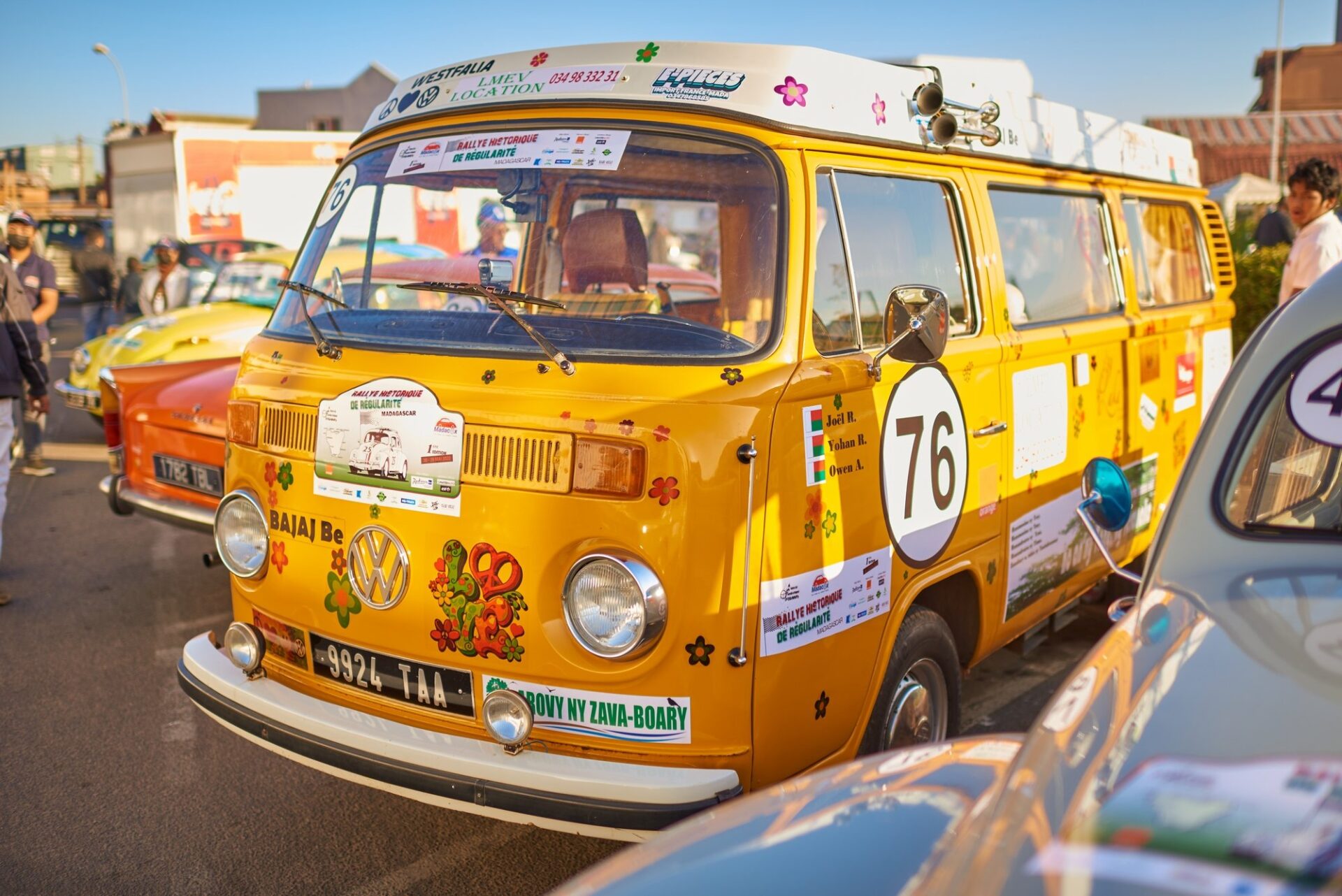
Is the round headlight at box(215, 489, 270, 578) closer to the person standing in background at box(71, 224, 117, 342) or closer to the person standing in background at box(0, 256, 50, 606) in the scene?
the person standing in background at box(0, 256, 50, 606)

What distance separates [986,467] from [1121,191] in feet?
7.45

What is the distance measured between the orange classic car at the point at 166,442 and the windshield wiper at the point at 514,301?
3038 millimetres

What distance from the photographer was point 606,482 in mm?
2834

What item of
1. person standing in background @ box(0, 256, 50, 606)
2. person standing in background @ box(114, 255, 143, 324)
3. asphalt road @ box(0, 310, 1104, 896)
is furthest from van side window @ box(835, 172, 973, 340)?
person standing in background @ box(114, 255, 143, 324)

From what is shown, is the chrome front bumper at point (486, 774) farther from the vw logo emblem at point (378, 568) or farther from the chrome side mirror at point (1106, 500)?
the chrome side mirror at point (1106, 500)

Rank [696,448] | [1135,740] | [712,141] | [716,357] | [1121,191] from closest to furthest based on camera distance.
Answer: [1135,740]
[696,448]
[716,357]
[712,141]
[1121,191]

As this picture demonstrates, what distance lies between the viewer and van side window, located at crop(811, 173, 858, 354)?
3.17 meters

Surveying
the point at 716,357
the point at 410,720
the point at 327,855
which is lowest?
the point at 327,855

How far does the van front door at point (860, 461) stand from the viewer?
9.62 feet

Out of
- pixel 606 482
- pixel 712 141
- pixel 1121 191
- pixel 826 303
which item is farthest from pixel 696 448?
pixel 1121 191

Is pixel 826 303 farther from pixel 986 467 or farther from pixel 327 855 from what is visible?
pixel 327 855

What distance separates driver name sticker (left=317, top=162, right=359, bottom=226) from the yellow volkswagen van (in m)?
0.01

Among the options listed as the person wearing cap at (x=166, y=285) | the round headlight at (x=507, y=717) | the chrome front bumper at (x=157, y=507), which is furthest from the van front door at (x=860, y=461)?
the person wearing cap at (x=166, y=285)

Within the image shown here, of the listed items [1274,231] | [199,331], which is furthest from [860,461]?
[1274,231]
